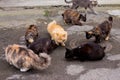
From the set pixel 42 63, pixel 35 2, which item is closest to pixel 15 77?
pixel 42 63

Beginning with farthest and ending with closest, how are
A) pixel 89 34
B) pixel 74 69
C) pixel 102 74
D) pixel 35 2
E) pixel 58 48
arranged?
1. pixel 35 2
2. pixel 89 34
3. pixel 58 48
4. pixel 74 69
5. pixel 102 74

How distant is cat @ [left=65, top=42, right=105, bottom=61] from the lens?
18.2 ft

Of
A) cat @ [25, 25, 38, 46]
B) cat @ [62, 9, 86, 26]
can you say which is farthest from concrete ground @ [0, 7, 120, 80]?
cat @ [25, 25, 38, 46]

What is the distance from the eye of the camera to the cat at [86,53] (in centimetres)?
554

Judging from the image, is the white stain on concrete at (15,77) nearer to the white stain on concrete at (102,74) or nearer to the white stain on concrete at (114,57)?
the white stain on concrete at (102,74)

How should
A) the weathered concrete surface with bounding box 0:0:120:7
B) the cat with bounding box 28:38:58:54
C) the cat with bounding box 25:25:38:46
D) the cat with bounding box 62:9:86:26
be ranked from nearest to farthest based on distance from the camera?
1. the cat with bounding box 28:38:58:54
2. the cat with bounding box 25:25:38:46
3. the cat with bounding box 62:9:86:26
4. the weathered concrete surface with bounding box 0:0:120:7

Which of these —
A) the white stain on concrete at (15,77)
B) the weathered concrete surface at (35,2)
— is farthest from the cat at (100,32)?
the weathered concrete surface at (35,2)

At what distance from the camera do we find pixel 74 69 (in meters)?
5.33

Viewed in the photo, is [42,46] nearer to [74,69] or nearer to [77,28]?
[74,69]

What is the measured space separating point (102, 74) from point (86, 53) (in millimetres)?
535

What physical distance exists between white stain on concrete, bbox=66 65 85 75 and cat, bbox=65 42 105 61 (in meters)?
0.23

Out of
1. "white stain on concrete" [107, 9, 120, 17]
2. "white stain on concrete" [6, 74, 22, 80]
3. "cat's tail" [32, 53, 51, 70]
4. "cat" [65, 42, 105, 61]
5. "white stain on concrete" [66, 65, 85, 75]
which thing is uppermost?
"cat's tail" [32, 53, 51, 70]

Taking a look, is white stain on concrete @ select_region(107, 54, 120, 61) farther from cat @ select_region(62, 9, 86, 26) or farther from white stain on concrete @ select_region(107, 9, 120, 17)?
white stain on concrete @ select_region(107, 9, 120, 17)

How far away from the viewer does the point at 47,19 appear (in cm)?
800
